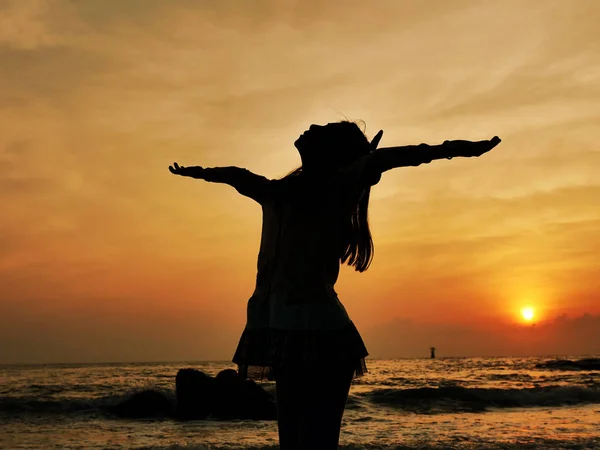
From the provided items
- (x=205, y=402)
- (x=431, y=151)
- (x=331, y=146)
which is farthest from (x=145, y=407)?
(x=431, y=151)

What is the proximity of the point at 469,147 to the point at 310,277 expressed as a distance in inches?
31.3

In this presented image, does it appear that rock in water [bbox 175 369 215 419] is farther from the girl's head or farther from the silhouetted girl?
the girl's head

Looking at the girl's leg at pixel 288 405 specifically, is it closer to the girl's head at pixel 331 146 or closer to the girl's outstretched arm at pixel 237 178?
the girl's outstretched arm at pixel 237 178

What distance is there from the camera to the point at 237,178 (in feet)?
9.32

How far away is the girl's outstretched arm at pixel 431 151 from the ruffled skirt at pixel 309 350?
702 millimetres

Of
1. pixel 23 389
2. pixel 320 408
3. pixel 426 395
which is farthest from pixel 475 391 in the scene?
pixel 320 408

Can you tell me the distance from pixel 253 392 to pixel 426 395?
790 centimetres

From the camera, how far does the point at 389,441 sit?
37.8 ft

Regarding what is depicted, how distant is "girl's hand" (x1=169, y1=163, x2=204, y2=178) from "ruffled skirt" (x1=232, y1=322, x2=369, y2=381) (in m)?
0.71

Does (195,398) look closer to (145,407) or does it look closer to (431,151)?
(145,407)

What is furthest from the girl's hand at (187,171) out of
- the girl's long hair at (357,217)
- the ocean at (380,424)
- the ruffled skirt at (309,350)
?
the ocean at (380,424)

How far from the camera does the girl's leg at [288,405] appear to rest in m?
2.72

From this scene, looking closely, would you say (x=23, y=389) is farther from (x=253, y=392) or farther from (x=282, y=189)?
(x=282, y=189)

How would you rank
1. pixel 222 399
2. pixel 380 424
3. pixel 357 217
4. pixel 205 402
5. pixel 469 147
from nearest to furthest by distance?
pixel 469 147 → pixel 357 217 → pixel 380 424 → pixel 222 399 → pixel 205 402
